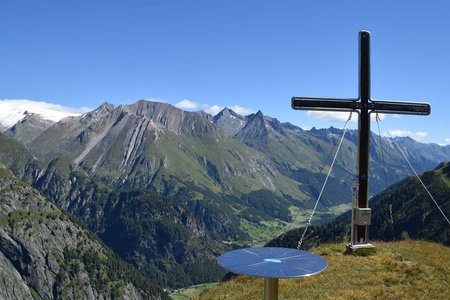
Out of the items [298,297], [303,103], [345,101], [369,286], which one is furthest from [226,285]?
[345,101]

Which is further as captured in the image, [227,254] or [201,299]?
[201,299]

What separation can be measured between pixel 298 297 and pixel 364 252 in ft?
28.7

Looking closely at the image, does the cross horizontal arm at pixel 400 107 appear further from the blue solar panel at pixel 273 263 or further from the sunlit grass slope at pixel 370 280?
the blue solar panel at pixel 273 263

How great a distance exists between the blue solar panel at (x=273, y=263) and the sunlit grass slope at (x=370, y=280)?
15.7 feet

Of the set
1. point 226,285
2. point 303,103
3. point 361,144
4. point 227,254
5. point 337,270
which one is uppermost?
point 303,103

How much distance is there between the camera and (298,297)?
20031mm

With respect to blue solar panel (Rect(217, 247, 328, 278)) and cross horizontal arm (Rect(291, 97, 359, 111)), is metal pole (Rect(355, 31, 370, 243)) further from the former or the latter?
blue solar panel (Rect(217, 247, 328, 278))

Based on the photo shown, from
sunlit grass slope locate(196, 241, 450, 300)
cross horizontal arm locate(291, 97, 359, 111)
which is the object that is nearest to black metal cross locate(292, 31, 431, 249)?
cross horizontal arm locate(291, 97, 359, 111)

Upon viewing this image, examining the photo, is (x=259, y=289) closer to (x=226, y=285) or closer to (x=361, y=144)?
(x=226, y=285)

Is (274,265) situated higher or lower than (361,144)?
lower

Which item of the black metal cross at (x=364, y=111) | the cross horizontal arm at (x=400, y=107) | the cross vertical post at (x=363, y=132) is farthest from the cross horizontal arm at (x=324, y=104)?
the cross horizontal arm at (x=400, y=107)

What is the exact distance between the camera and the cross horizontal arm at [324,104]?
25764 mm

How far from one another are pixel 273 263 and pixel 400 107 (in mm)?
18136

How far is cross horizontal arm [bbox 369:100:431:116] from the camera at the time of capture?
1085 inches
